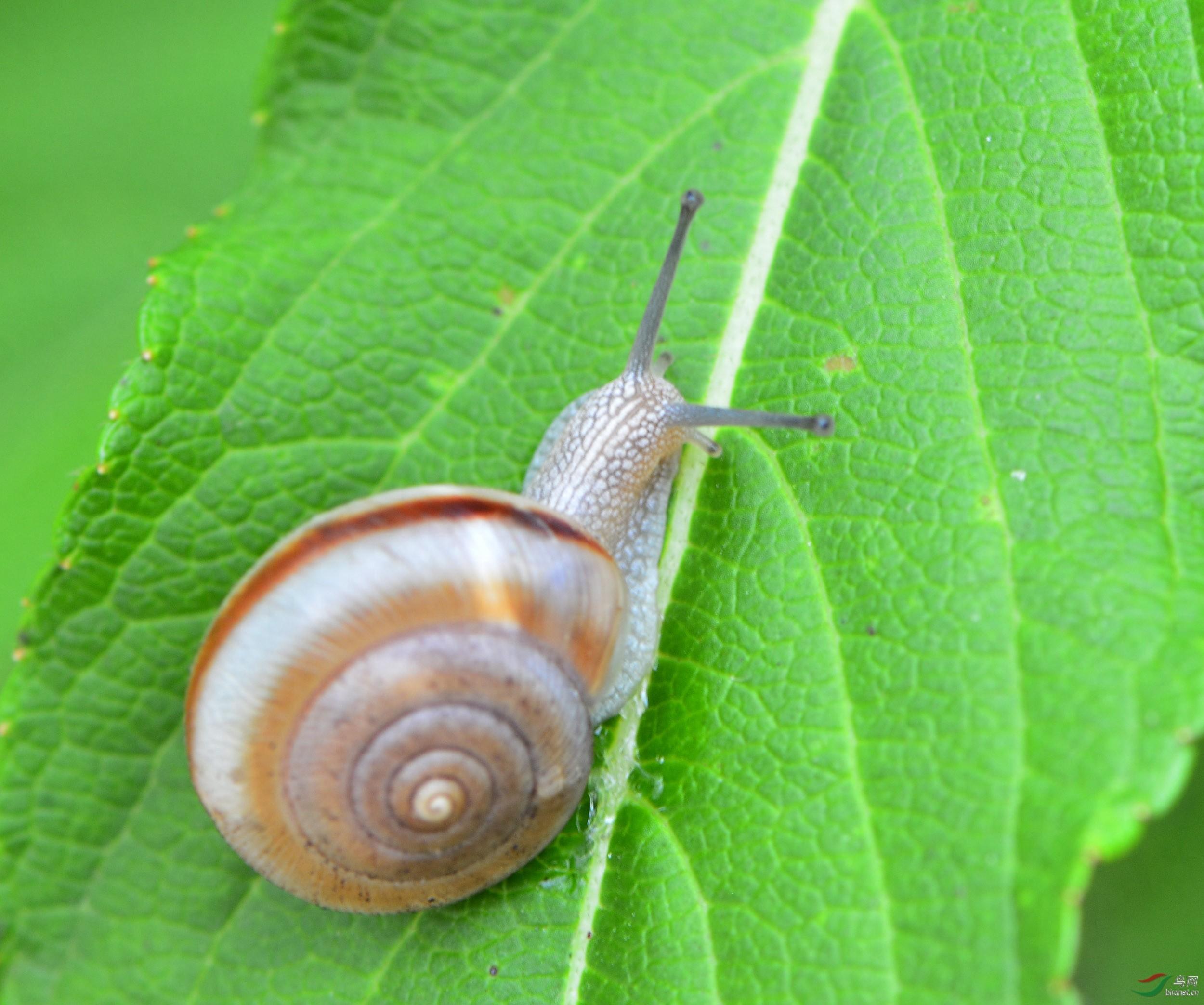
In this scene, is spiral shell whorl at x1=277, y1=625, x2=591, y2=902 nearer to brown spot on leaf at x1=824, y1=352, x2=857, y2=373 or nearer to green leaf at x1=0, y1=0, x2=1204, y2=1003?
green leaf at x1=0, y1=0, x2=1204, y2=1003

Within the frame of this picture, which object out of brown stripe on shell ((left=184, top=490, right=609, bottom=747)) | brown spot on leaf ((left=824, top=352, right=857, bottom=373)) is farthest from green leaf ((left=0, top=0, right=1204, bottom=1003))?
brown stripe on shell ((left=184, top=490, right=609, bottom=747))

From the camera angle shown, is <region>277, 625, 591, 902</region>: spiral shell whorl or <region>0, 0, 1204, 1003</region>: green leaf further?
<region>277, 625, 591, 902</region>: spiral shell whorl

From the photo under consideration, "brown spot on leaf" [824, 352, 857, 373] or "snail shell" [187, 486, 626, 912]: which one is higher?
"brown spot on leaf" [824, 352, 857, 373]

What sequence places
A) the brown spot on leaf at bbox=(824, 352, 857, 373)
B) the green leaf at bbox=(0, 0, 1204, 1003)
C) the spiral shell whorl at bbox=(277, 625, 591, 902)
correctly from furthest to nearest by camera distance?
1. the brown spot on leaf at bbox=(824, 352, 857, 373)
2. the spiral shell whorl at bbox=(277, 625, 591, 902)
3. the green leaf at bbox=(0, 0, 1204, 1003)

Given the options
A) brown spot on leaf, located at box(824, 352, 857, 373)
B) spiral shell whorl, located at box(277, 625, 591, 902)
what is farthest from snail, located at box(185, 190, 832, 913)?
brown spot on leaf, located at box(824, 352, 857, 373)

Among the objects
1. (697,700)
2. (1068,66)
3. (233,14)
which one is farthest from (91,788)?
(1068,66)

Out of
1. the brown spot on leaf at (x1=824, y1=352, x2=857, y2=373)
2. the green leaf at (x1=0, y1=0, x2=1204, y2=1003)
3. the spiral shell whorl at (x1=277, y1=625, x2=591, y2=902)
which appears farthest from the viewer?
the brown spot on leaf at (x1=824, y1=352, x2=857, y2=373)

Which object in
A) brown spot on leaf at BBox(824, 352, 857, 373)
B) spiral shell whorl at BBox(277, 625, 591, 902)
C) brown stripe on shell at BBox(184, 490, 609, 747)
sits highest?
brown spot on leaf at BBox(824, 352, 857, 373)

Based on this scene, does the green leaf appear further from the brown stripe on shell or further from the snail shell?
the brown stripe on shell

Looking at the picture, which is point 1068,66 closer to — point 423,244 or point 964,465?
point 964,465
